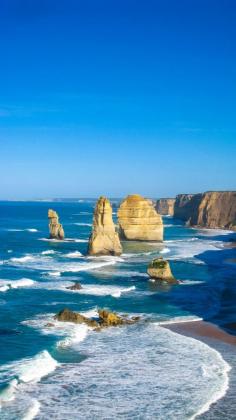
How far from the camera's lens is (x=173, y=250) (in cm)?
8431

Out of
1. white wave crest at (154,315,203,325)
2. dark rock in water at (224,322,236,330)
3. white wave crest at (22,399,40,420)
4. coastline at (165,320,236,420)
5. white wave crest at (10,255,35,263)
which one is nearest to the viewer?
white wave crest at (22,399,40,420)

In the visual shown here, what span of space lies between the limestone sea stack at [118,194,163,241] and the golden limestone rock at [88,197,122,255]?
17.3 meters

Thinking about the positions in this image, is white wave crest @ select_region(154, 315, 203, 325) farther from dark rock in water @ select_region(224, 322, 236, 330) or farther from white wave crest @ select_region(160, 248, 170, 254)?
white wave crest @ select_region(160, 248, 170, 254)

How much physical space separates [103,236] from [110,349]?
43376 mm

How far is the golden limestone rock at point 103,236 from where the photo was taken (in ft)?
238

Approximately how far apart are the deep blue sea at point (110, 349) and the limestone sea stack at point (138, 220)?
28.9 metres

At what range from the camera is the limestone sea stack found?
9194cm

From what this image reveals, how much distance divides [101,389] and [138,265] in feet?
138

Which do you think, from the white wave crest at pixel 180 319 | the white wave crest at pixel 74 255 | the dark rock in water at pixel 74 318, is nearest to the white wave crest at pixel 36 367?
the dark rock in water at pixel 74 318

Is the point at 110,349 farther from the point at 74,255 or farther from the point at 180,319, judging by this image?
the point at 74,255

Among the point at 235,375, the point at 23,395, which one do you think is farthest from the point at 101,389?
the point at 235,375

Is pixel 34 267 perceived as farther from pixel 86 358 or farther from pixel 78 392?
pixel 78 392

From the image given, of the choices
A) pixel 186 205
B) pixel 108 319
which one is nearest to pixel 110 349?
pixel 108 319

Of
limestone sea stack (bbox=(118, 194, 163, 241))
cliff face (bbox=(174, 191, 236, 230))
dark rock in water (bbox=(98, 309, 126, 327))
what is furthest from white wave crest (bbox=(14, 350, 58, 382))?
cliff face (bbox=(174, 191, 236, 230))
